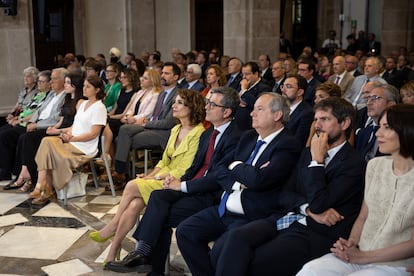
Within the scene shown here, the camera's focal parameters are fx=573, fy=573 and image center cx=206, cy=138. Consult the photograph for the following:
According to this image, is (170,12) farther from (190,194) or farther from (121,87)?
(190,194)

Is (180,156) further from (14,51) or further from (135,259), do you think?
(14,51)

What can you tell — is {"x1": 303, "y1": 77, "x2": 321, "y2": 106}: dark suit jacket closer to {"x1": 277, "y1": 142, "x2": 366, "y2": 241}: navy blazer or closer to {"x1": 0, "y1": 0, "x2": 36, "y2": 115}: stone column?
{"x1": 277, "y1": 142, "x2": 366, "y2": 241}: navy blazer

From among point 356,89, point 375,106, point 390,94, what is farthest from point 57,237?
point 356,89

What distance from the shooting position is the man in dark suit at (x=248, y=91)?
6230 millimetres

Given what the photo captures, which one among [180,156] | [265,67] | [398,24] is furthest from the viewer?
[398,24]

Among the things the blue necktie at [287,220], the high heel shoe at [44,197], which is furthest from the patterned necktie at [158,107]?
the blue necktie at [287,220]

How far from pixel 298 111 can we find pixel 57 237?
2345 millimetres

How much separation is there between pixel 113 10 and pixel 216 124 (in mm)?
9810

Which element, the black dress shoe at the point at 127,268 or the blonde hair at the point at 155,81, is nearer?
the black dress shoe at the point at 127,268

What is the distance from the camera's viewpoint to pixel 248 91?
22.5 feet

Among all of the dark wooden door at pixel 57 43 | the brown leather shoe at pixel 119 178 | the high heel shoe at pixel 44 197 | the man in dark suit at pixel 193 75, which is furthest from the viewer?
the dark wooden door at pixel 57 43

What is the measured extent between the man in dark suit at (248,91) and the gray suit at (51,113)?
1974mm

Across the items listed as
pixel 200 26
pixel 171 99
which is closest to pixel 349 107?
pixel 171 99

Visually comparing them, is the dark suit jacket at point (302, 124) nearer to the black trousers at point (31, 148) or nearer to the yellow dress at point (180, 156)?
the yellow dress at point (180, 156)
